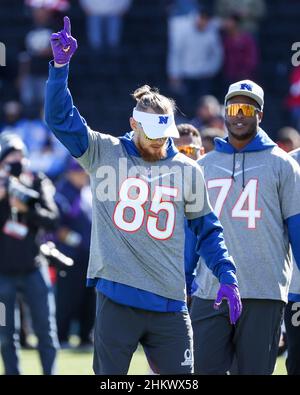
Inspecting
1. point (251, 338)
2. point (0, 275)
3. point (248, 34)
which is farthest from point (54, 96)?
point (248, 34)

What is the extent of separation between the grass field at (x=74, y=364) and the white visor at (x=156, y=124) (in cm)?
399

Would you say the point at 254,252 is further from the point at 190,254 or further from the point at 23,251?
the point at 23,251

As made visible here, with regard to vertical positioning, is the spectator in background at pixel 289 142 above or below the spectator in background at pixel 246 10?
below

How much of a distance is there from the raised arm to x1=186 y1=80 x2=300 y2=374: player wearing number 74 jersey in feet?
3.50

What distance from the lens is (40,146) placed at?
52.5 feet

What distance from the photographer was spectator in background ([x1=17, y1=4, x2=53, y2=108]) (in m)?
17.0

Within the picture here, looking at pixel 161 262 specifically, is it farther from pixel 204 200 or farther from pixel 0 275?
pixel 0 275

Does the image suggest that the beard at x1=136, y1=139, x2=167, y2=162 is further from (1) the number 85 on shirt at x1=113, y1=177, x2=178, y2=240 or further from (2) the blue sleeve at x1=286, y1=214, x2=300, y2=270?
(2) the blue sleeve at x1=286, y1=214, x2=300, y2=270

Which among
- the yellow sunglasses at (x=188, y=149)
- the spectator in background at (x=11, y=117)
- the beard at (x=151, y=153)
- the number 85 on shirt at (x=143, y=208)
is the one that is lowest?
the number 85 on shirt at (x=143, y=208)

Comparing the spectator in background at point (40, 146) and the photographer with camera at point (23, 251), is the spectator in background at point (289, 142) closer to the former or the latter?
the photographer with camera at point (23, 251)

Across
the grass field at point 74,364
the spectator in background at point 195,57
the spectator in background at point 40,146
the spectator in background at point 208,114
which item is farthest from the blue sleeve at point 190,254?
the spectator in background at point 195,57

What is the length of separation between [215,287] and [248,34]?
412 inches

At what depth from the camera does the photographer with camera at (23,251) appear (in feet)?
30.9

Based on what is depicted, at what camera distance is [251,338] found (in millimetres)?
6930
